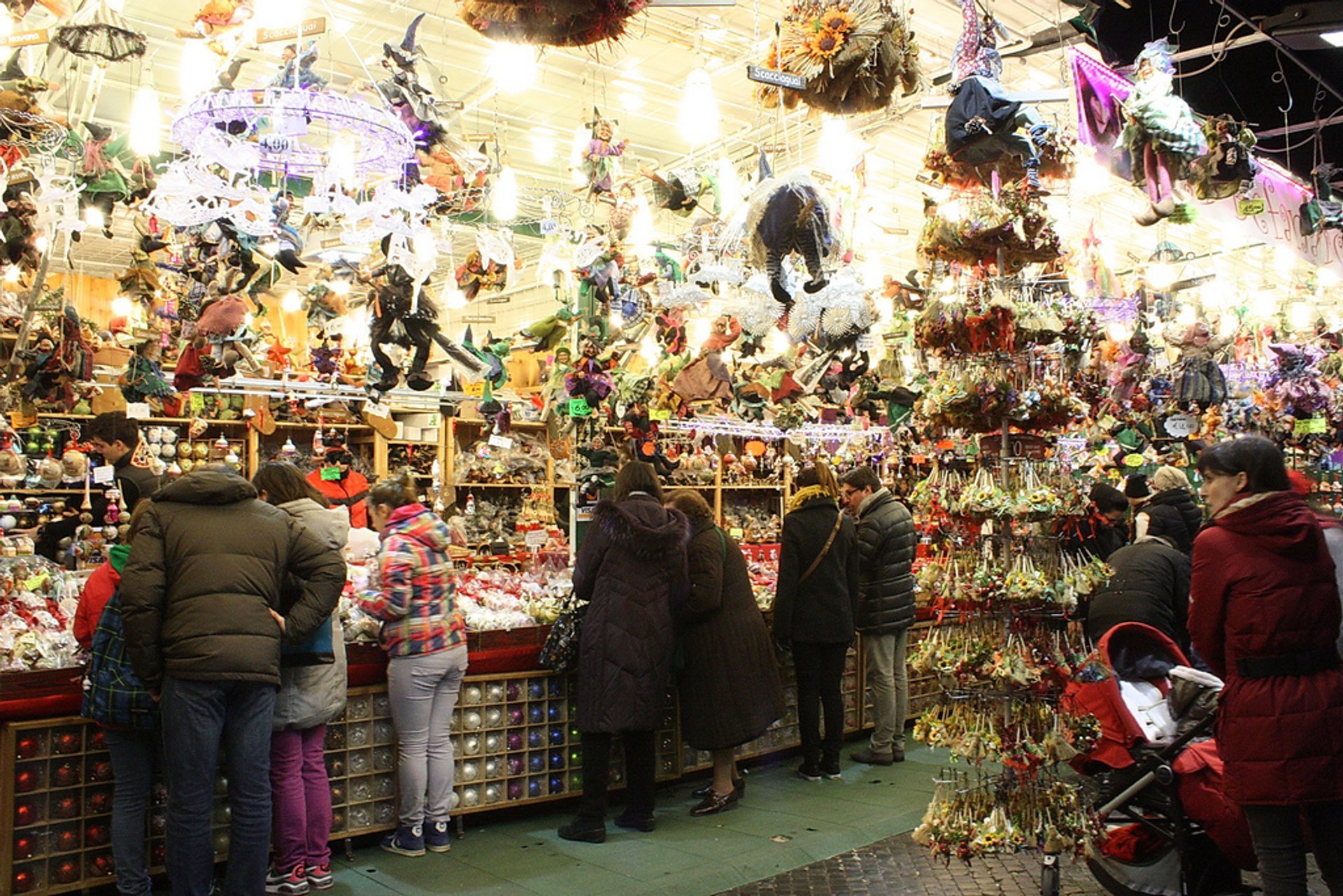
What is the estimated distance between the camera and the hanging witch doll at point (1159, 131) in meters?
4.68

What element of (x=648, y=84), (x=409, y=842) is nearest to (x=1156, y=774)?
(x=409, y=842)

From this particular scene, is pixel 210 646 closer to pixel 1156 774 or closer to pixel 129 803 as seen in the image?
pixel 129 803

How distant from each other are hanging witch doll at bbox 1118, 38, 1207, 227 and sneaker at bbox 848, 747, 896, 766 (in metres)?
2.84

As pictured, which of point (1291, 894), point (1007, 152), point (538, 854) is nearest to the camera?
point (1291, 894)

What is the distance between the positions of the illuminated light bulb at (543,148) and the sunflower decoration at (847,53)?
159 inches

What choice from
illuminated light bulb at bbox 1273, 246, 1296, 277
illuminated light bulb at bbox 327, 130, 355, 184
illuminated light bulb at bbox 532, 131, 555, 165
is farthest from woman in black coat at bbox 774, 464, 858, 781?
illuminated light bulb at bbox 1273, 246, 1296, 277

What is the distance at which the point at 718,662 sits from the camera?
4.46 metres

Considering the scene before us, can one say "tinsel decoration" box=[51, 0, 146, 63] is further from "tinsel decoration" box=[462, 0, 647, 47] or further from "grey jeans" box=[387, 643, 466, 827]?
"grey jeans" box=[387, 643, 466, 827]

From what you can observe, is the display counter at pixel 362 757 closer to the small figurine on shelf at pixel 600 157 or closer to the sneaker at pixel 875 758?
the sneaker at pixel 875 758

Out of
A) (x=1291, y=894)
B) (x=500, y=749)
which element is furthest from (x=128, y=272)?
(x=1291, y=894)

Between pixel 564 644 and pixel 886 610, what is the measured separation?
1838 mm

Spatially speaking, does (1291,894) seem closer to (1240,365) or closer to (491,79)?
(1240,365)

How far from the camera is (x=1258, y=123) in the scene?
7012 mm

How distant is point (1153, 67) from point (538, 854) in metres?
4.24
